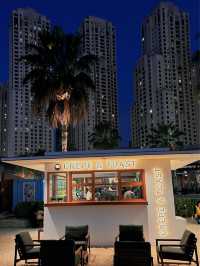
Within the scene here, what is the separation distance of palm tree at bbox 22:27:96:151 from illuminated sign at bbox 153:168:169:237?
8319 millimetres

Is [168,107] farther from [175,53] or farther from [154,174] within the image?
[154,174]

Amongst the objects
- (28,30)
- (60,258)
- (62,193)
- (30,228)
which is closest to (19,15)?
(28,30)

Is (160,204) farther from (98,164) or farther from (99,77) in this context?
(99,77)

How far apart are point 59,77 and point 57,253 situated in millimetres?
12629

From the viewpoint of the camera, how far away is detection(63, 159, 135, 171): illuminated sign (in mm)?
11188

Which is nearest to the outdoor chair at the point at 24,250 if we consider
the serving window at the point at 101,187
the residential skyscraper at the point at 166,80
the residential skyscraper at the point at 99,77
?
the serving window at the point at 101,187

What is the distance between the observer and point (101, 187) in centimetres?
1127

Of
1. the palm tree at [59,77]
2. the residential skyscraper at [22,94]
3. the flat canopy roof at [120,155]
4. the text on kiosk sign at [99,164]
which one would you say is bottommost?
the text on kiosk sign at [99,164]

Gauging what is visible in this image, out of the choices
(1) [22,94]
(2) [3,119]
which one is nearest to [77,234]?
(1) [22,94]

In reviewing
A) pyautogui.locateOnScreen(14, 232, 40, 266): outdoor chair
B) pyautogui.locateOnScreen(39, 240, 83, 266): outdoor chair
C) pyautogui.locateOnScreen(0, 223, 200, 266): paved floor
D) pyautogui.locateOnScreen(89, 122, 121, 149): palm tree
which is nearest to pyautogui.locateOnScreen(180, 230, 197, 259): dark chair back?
pyautogui.locateOnScreen(0, 223, 200, 266): paved floor

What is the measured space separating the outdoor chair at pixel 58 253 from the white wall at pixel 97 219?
3951 millimetres

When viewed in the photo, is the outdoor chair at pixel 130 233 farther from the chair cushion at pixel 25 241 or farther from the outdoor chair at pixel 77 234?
the chair cushion at pixel 25 241

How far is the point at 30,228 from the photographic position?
16.7 m

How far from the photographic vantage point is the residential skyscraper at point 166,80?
71.6 m
